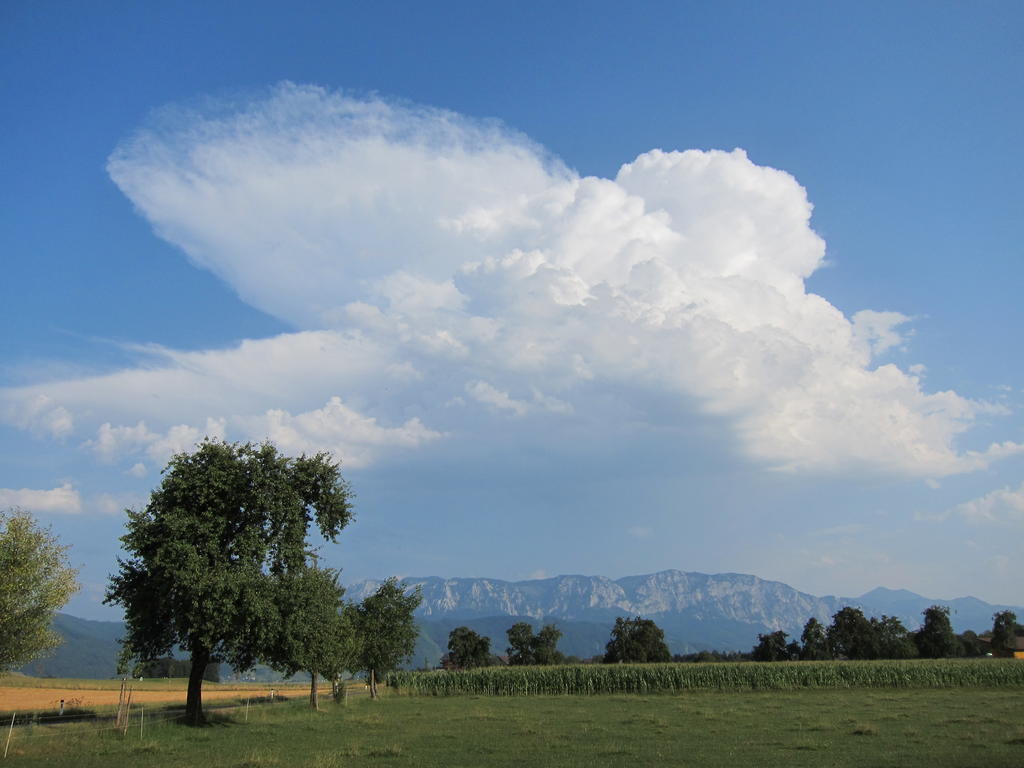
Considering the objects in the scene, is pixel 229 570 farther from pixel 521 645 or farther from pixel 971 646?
pixel 971 646

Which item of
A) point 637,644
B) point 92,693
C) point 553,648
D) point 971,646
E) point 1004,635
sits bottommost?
point 971,646

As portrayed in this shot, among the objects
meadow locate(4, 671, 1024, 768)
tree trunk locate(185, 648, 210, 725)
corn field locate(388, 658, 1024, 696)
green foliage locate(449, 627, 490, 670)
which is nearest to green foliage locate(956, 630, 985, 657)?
corn field locate(388, 658, 1024, 696)

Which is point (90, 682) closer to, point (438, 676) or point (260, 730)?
point (438, 676)

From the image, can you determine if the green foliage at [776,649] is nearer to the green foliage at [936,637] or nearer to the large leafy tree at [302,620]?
the green foliage at [936,637]

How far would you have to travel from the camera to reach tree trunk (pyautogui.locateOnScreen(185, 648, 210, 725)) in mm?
33156

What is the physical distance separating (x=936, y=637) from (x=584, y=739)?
314 ft

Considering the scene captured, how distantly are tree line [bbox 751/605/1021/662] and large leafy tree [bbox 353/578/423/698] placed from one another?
57.5 meters

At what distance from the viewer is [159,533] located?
33781mm

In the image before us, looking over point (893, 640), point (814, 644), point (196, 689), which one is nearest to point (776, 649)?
point (814, 644)

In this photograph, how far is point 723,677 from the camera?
61688mm

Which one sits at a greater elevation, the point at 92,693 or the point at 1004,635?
the point at 92,693

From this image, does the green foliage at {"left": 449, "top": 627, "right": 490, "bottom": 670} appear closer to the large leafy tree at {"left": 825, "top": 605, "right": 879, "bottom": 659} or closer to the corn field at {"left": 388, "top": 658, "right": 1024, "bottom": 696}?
the corn field at {"left": 388, "top": 658, "right": 1024, "bottom": 696}

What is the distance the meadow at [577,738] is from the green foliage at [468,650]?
65.9 meters

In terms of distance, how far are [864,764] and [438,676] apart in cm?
5695
